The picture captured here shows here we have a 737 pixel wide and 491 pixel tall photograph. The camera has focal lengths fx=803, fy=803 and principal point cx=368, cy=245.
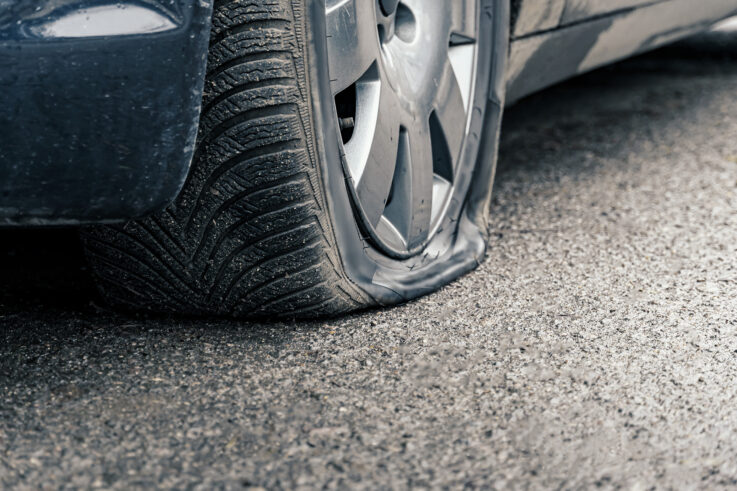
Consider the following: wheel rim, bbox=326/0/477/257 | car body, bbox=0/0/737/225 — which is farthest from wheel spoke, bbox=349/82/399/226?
car body, bbox=0/0/737/225

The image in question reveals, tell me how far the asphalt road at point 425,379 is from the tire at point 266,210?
6 centimetres

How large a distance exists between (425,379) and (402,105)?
1.75 feet

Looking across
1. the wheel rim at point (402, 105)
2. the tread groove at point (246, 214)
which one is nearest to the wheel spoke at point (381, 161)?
the wheel rim at point (402, 105)

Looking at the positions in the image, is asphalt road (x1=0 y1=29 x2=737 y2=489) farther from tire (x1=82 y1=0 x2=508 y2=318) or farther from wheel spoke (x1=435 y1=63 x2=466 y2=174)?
wheel spoke (x1=435 y1=63 x2=466 y2=174)

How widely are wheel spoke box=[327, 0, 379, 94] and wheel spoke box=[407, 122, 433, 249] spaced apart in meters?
0.20

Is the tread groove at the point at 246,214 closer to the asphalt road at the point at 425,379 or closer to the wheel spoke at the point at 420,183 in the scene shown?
the asphalt road at the point at 425,379

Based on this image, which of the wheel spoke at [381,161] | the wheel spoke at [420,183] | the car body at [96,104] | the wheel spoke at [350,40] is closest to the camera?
the car body at [96,104]

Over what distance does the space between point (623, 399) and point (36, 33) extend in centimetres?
90

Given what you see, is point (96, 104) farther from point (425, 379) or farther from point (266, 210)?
point (425, 379)

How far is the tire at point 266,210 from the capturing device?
112 cm

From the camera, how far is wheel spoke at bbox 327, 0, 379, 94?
1.24 m

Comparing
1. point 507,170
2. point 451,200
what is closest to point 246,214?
point 451,200

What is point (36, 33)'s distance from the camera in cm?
93

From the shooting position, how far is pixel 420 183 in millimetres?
1528
